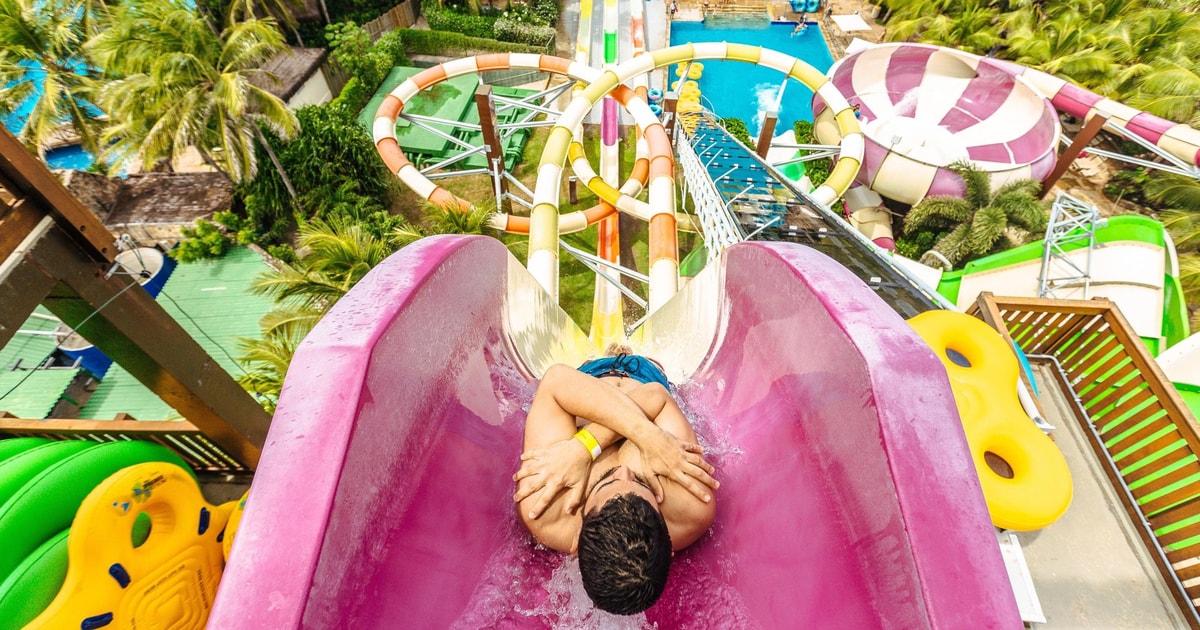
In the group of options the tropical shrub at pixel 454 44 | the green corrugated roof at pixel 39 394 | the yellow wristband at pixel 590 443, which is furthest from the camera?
the tropical shrub at pixel 454 44

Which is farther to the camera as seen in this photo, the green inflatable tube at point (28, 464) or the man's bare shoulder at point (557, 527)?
the green inflatable tube at point (28, 464)

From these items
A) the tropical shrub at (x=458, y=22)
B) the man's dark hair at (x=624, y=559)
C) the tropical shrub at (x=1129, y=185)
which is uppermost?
the man's dark hair at (x=624, y=559)

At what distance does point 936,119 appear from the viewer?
53.0 ft

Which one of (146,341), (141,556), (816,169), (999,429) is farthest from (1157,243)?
(141,556)

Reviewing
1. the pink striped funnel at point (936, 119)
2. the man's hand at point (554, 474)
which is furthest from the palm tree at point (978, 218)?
the man's hand at point (554, 474)

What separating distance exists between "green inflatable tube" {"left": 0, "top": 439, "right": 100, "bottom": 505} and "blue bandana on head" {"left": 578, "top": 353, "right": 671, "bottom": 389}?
10.5 ft

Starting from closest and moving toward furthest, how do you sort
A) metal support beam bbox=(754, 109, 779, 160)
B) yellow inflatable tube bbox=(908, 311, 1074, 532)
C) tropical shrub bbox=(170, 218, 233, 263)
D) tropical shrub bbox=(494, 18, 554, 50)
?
1. yellow inflatable tube bbox=(908, 311, 1074, 532)
2. metal support beam bbox=(754, 109, 779, 160)
3. tropical shrub bbox=(170, 218, 233, 263)
4. tropical shrub bbox=(494, 18, 554, 50)

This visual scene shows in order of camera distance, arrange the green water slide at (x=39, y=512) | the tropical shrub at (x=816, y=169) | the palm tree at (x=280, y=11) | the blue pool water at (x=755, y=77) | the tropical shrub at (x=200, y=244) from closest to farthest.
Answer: the green water slide at (x=39, y=512), the tropical shrub at (x=200, y=244), the tropical shrub at (x=816, y=169), the palm tree at (x=280, y=11), the blue pool water at (x=755, y=77)

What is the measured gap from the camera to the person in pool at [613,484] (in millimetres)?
1737

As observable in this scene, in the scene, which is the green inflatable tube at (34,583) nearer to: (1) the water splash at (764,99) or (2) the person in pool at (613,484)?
(2) the person in pool at (613,484)

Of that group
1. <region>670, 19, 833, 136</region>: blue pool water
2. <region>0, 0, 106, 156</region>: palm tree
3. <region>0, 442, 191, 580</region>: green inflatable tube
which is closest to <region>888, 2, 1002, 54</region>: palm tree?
<region>670, 19, 833, 136</region>: blue pool water

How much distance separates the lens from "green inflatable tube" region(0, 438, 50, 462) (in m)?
3.21

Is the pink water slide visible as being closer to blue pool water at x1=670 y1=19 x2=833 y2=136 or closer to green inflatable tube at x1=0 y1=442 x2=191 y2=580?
green inflatable tube at x1=0 y1=442 x2=191 y2=580

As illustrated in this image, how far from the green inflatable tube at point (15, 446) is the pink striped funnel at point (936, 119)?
15.8 meters
